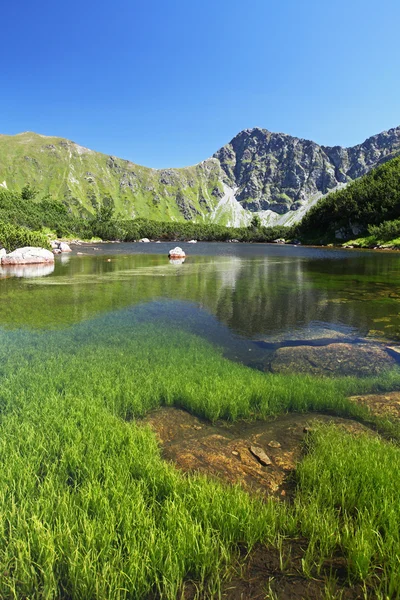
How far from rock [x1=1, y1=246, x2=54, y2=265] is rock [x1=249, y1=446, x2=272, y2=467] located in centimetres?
6551

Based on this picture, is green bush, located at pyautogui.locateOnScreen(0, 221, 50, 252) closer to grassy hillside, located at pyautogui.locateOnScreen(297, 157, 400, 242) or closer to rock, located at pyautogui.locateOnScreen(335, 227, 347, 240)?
grassy hillside, located at pyautogui.locateOnScreen(297, 157, 400, 242)

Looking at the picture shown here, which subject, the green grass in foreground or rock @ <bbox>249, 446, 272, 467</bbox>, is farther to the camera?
rock @ <bbox>249, 446, 272, 467</bbox>

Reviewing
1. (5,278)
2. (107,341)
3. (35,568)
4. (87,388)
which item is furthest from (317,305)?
(5,278)

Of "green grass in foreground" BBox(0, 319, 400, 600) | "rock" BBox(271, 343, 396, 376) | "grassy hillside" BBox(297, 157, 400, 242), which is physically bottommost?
"rock" BBox(271, 343, 396, 376)

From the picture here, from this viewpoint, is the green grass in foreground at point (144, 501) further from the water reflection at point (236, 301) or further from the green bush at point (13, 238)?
the green bush at point (13, 238)

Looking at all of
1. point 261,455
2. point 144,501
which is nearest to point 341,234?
point 261,455

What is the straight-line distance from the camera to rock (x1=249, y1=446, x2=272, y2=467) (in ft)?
25.1

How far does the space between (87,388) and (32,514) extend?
20.4 feet

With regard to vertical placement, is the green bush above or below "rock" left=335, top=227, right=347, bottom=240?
below

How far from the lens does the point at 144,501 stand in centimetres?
576

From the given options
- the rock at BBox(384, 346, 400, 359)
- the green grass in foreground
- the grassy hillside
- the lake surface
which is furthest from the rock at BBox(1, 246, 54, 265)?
the grassy hillside

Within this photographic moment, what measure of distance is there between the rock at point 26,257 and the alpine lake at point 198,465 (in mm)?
49233

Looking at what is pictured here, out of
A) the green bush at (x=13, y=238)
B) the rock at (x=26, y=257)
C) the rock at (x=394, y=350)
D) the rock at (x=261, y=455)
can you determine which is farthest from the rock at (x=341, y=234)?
the rock at (x=261, y=455)

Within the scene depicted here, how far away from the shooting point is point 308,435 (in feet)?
28.9
